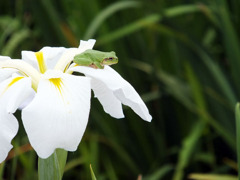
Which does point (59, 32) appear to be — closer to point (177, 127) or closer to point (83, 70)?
point (177, 127)

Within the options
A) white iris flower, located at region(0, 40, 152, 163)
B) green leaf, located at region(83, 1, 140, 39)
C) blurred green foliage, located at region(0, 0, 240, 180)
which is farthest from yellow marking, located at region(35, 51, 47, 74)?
green leaf, located at region(83, 1, 140, 39)

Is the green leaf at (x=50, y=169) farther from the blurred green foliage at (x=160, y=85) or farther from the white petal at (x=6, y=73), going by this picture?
the blurred green foliage at (x=160, y=85)

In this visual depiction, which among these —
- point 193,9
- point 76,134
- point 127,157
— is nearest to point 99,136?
point 127,157

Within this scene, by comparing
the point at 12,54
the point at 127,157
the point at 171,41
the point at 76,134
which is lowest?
the point at 127,157

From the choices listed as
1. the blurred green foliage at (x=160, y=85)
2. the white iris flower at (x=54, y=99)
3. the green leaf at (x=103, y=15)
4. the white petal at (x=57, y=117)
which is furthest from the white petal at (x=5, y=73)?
the green leaf at (x=103, y=15)

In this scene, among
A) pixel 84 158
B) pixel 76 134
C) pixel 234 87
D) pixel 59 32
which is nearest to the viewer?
pixel 76 134

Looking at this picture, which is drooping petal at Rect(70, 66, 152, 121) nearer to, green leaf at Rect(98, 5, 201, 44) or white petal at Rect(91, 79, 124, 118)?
white petal at Rect(91, 79, 124, 118)

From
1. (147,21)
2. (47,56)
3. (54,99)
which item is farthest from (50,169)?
(147,21)
